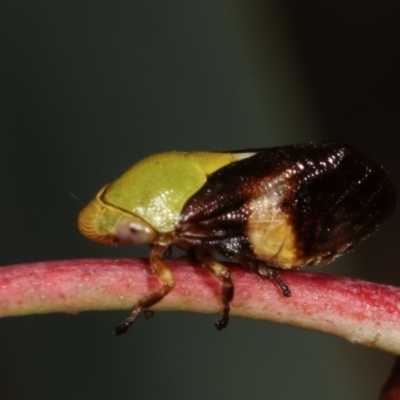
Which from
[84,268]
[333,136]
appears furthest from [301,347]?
[84,268]

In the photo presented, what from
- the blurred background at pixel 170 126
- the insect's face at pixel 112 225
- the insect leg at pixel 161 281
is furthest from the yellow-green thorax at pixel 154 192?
the blurred background at pixel 170 126

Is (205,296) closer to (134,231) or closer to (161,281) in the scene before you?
(161,281)

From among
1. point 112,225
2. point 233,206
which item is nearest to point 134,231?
point 112,225

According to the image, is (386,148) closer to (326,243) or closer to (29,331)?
(29,331)

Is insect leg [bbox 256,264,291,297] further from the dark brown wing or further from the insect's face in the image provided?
the insect's face

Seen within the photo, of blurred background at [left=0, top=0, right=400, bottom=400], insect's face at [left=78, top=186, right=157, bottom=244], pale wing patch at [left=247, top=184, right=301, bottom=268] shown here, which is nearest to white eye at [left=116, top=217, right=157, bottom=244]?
insect's face at [left=78, top=186, right=157, bottom=244]

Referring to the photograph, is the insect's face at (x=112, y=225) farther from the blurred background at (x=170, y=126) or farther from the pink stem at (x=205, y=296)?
the blurred background at (x=170, y=126)
